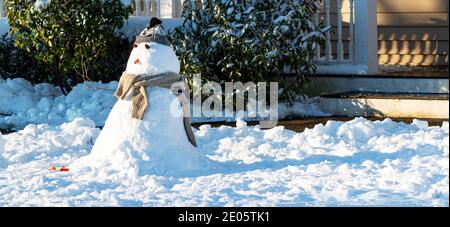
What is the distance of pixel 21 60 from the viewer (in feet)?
47.4

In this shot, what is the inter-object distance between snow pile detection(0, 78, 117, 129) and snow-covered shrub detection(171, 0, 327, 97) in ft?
3.53

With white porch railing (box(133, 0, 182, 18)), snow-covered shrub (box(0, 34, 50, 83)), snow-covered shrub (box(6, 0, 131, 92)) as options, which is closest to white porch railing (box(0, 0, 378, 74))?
white porch railing (box(133, 0, 182, 18))

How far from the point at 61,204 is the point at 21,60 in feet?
21.2

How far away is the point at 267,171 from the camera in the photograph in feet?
31.0

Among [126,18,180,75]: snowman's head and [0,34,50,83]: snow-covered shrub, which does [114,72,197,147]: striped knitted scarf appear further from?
[0,34,50,83]: snow-covered shrub

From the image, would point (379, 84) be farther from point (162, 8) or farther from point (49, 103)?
point (49, 103)

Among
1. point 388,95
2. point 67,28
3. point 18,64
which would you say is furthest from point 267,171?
point 18,64

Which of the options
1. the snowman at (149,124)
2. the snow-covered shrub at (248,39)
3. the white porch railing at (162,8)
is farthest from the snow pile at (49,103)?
the snowman at (149,124)

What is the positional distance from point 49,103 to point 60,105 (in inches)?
8.9

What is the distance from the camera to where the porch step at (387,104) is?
12.7 metres

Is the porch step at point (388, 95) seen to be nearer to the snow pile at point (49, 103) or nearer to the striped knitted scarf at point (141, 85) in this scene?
the snow pile at point (49, 103)
